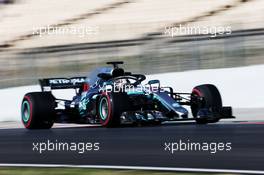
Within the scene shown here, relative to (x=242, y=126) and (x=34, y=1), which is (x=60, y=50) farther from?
(x=34, y=1)

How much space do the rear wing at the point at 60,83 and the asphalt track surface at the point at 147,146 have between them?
121 cm

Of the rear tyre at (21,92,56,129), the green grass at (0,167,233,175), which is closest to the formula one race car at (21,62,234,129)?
the rear tyre at (21,92,56,129)

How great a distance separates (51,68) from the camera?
1969 cm

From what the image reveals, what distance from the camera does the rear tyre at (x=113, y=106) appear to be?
12695mm

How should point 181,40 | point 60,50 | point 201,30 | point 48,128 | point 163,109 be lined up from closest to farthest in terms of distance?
point 163,109
point 48,128
point 181,40
point 60,50
point 201,30

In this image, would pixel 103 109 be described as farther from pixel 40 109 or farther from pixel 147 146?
pixel 147 146

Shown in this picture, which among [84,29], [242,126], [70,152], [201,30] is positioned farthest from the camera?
[84,29]

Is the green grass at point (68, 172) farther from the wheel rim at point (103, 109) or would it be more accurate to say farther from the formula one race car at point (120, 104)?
the wheel rim at point (103, 109)

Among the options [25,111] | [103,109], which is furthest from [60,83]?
[103,109]

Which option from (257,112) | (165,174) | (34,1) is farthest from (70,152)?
(34,1)

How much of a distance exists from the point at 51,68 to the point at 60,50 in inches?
28.0

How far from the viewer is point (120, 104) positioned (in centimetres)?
1276

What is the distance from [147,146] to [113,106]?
8.37ft

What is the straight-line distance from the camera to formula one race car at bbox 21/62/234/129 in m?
12.9
